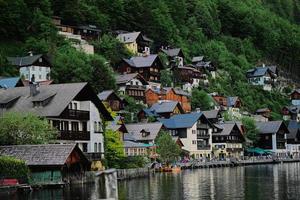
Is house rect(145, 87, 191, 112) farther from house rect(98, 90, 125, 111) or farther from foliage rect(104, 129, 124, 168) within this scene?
foliage rect(104, 129, 124, 168)

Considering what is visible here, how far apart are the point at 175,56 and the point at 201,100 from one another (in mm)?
19368

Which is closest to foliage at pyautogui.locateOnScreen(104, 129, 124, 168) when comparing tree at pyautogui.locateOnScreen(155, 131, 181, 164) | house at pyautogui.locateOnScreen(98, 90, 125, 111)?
tree at pyautogui.locateOnScreen(155, 131, 181, 164)

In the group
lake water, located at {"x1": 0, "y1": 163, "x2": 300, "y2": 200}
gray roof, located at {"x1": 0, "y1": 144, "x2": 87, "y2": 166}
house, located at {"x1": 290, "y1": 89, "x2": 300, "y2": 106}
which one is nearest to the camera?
lake water, located at {"x1": 0, "y1": 163, "x2": 300, "y2": 200}

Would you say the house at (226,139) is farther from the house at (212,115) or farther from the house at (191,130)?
the house at (191,130)

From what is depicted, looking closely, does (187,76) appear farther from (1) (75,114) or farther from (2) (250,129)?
(1) (75,114)

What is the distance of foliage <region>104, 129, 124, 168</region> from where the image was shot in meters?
66.5

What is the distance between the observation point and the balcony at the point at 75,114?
58.2 metres

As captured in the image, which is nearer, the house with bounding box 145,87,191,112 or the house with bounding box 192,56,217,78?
the house with bounding box 145,87,191,112

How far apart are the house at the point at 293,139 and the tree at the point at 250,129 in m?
14.8

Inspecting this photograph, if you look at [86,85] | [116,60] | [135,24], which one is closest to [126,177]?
[86,85]

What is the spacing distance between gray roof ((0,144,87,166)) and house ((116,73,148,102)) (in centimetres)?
6414

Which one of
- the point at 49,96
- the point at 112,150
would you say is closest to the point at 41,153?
the point at 49,96

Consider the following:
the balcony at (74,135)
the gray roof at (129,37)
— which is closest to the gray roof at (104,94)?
the balcony at (74,135)

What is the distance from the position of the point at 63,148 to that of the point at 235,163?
58.2 m
